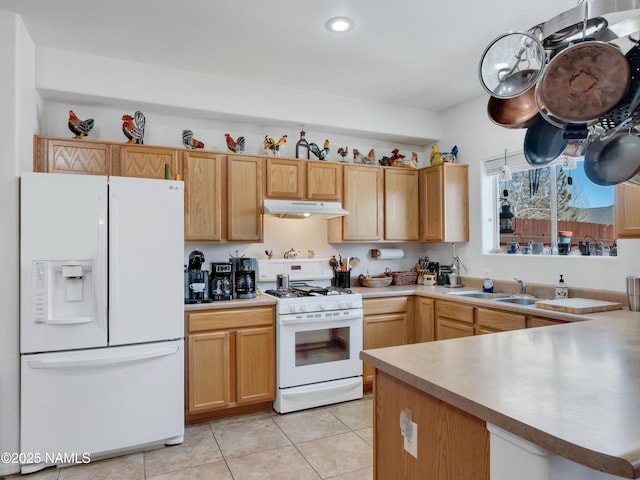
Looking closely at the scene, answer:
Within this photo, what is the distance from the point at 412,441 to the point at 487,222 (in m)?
3.07

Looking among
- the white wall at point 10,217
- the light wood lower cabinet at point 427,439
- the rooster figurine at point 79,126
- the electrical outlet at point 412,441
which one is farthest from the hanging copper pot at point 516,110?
the rooster figurine at point 79,126

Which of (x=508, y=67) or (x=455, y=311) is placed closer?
(x=508, y=67)

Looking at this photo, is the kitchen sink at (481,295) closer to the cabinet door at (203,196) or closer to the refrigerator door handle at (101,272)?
the cabinet door at (203,196)

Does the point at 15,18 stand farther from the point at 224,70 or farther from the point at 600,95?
the point at 600,95

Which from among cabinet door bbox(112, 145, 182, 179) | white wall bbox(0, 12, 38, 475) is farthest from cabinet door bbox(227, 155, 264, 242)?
white wall bbox(0, 12, 38, 475)

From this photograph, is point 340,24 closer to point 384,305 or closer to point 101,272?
point 101,272

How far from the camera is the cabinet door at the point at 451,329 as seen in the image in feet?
10.6

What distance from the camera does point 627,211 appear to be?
2428 mm

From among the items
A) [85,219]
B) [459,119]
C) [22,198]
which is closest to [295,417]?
[85,219]

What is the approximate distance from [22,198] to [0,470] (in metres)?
1.61

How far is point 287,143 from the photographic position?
399 centimetres

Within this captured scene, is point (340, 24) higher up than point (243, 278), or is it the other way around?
point (340, 24)

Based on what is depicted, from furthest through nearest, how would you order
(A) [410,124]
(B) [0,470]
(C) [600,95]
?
1. (A) [410,124]
2. (B) [0,470]
3. (C) [600,95]

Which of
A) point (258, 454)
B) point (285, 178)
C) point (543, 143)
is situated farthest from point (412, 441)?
point (285, 178)
